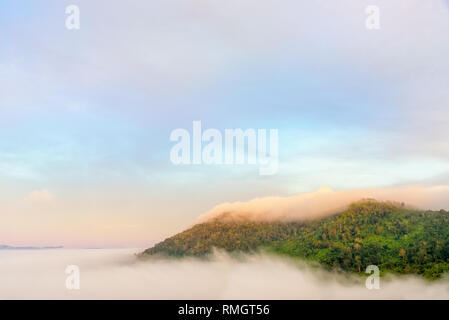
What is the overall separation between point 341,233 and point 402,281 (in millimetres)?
41584

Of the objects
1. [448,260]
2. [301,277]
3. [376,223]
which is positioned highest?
[376,223]

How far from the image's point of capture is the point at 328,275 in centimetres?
18088
